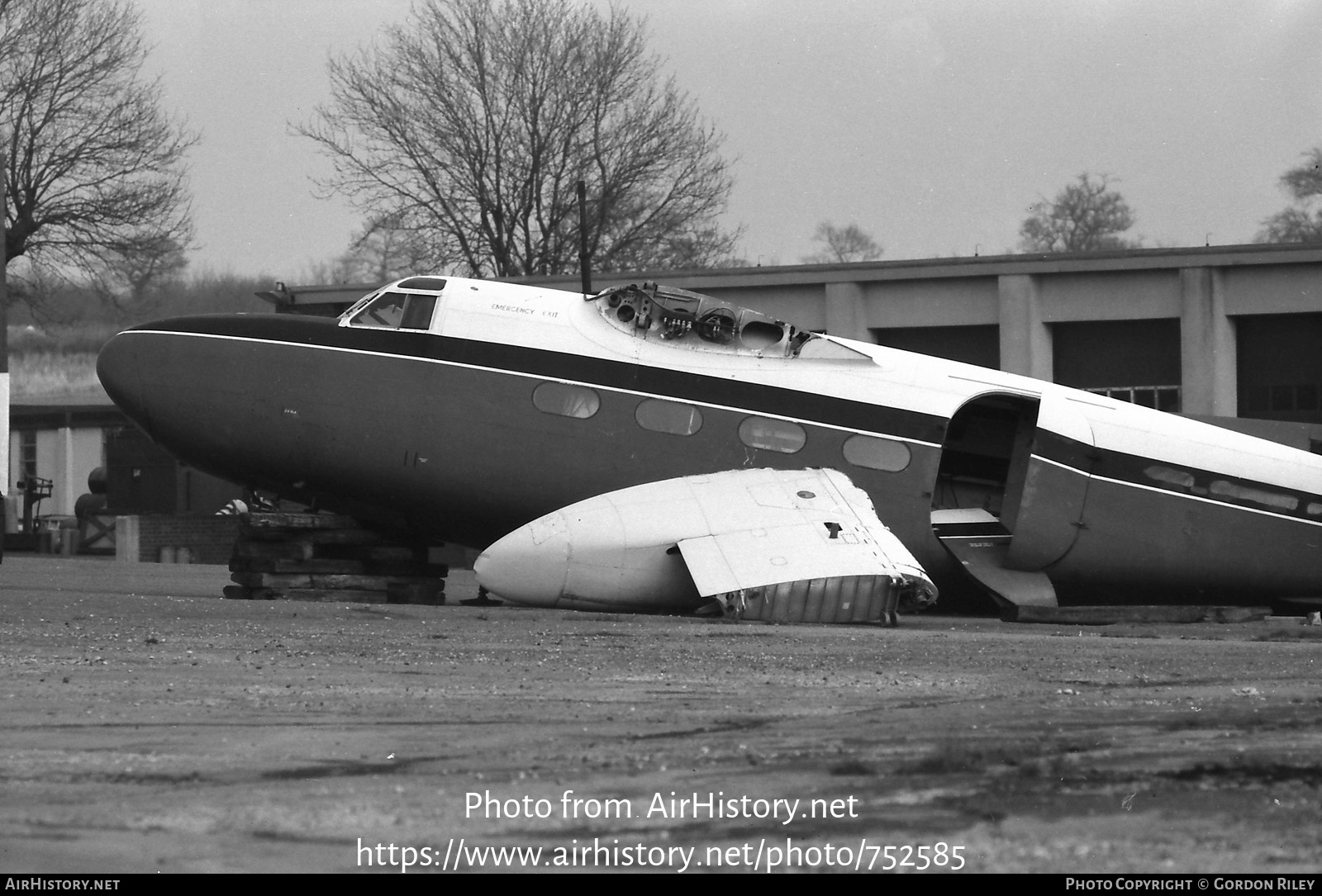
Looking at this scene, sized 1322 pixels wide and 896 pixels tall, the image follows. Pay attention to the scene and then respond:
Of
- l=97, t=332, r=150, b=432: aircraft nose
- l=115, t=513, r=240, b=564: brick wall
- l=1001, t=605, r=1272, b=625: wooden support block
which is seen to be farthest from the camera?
l=115, t=513, r=240, b=564: brick wall

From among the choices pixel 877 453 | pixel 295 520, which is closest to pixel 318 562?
pixel 295 520

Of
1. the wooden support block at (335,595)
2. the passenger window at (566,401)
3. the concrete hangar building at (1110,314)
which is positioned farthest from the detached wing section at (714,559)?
the concrete hangar building at (1110,314)

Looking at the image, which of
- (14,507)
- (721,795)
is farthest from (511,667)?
(14,507)

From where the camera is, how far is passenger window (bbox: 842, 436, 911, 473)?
17.1m

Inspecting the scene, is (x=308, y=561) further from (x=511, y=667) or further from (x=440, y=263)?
(x=440, y=263)

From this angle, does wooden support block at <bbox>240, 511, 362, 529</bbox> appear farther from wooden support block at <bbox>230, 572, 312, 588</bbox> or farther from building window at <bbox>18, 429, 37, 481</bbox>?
building window at <bbox>18, 429, 37, 481</bbox>

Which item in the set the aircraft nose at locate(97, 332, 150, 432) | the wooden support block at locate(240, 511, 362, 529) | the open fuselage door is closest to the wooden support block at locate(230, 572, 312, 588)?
the wooden support block at locate(240, 511, 362, 529)

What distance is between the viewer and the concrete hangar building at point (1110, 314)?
29.3 m

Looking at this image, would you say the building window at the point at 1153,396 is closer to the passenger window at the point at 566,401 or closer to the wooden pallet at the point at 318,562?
the passenger window at the point at 566,401

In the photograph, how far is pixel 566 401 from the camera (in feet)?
55.9

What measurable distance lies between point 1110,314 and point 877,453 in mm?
14843

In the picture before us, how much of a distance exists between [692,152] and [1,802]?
180 feet

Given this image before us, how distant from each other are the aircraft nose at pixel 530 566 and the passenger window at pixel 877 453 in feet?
11.2

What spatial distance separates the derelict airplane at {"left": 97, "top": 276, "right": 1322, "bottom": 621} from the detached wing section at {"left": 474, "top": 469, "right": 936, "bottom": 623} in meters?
0.51
